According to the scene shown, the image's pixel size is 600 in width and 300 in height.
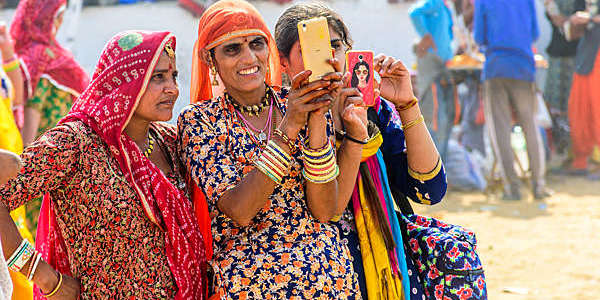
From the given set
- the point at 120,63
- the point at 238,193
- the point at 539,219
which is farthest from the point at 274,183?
the point at 539,219

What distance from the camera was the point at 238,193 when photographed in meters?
2.39

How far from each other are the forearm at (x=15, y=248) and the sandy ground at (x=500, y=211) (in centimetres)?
344

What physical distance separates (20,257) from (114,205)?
0.37m

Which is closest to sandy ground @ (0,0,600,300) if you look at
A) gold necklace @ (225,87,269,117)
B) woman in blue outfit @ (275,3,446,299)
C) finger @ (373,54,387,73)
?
woman in blue outfit @ (275,3,446,299)

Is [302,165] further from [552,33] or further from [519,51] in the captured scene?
[552,33]

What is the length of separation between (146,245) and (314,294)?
0.65 meters

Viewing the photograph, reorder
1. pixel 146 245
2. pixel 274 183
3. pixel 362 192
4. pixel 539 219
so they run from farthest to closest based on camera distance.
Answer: pixel 539 219
pixel 362 192
pixel 146 245
pixel 274 183

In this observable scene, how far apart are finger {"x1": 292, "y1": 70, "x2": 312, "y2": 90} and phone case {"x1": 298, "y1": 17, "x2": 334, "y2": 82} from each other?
24mm

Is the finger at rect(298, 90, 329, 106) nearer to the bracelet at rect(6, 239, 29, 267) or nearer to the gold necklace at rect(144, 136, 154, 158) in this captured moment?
the gold necklace at rect(144, 136, 154, 158)

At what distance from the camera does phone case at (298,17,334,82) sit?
2.40 meters

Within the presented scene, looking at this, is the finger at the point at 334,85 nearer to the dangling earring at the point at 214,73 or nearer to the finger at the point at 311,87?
the finger at the point at 311,87

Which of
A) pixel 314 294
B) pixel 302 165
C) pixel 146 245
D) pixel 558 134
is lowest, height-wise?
pixel 558 134

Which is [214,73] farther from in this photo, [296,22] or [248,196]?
[248,196]

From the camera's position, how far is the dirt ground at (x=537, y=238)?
5.79 metres
